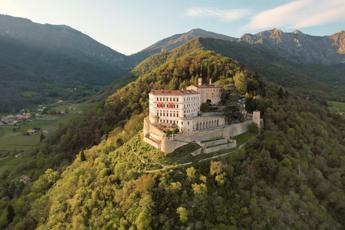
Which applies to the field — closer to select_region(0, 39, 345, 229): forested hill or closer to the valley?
the valley

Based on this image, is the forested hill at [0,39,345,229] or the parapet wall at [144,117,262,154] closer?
the forested hill at [0,39,345,229]

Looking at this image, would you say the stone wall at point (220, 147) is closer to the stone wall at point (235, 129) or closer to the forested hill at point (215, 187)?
the forested hill at point (215, 187)

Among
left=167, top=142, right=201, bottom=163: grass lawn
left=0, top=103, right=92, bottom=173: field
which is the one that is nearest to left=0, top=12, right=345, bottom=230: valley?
left=167, top=142, right=201, bottom=163: grass lawn

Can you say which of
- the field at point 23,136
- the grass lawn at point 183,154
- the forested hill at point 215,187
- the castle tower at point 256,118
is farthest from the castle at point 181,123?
the field at point 23,136

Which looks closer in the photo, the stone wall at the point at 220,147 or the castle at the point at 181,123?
the stone wall at the point at 220,147

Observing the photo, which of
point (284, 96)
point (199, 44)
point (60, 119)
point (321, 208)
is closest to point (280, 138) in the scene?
point (321, 208)

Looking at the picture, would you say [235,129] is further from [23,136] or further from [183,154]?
[23,136]
